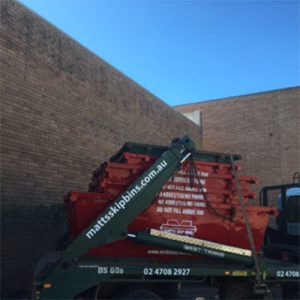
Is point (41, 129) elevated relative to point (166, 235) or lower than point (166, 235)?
elevated

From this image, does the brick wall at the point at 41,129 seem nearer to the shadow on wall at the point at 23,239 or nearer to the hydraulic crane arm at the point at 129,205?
the shadow on wall at the point at 23,239

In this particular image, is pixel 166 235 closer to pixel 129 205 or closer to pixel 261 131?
pixel 129 205

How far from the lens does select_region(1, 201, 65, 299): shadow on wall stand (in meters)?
9.27

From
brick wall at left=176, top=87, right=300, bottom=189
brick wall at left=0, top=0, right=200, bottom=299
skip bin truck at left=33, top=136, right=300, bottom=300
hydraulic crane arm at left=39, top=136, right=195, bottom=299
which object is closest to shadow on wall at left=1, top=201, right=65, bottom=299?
brick wall at left=0, top=0, right=200, bottom=299

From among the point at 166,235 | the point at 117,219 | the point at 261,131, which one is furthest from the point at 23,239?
the point at 261,131

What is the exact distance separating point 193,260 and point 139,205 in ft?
3.83

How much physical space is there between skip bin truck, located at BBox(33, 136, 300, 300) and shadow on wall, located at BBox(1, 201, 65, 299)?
324 cm

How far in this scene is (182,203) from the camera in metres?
6.52

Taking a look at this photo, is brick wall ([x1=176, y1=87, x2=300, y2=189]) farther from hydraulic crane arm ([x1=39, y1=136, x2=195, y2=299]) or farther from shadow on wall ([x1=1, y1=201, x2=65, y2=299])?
hydraulic crane arm ([x1=39, y1=136, x2=195, y2=299])

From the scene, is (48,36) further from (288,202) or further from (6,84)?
(288,202)

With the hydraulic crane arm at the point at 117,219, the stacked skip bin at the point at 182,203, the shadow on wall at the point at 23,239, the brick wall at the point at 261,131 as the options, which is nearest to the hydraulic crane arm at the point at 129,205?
the hydraulic crane arm at the point at 117,219

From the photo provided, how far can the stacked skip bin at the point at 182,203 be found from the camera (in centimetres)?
623

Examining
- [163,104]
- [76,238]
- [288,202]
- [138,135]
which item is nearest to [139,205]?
[76,238]

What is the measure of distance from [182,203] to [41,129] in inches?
203
